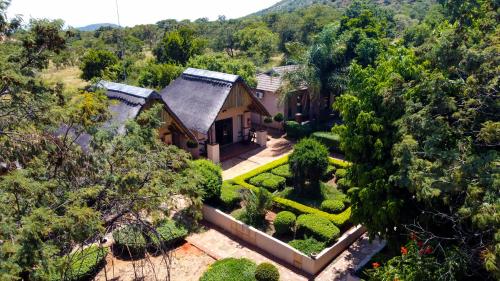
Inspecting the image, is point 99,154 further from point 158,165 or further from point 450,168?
point 450,168

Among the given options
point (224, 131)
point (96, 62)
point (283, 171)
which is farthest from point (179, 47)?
point (283, 171)

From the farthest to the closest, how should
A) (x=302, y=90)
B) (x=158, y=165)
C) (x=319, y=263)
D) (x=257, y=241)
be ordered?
1. (x=302, y=90)
2. (x=257, y=241)
3. (x=319, y=263)
4. (x=158, y=165)

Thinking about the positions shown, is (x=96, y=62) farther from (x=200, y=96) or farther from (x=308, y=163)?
(x=308, y=163)

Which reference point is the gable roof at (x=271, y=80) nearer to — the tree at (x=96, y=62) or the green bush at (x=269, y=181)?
the green bush at (x=269, y=181)

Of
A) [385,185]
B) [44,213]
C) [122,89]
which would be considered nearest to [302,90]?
[122,89]

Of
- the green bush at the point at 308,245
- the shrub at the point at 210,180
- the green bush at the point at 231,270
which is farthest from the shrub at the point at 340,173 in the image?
the green bush at the point at 231,270

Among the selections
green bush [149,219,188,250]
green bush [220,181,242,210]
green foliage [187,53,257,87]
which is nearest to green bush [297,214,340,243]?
green bush [220,181,242,210]
